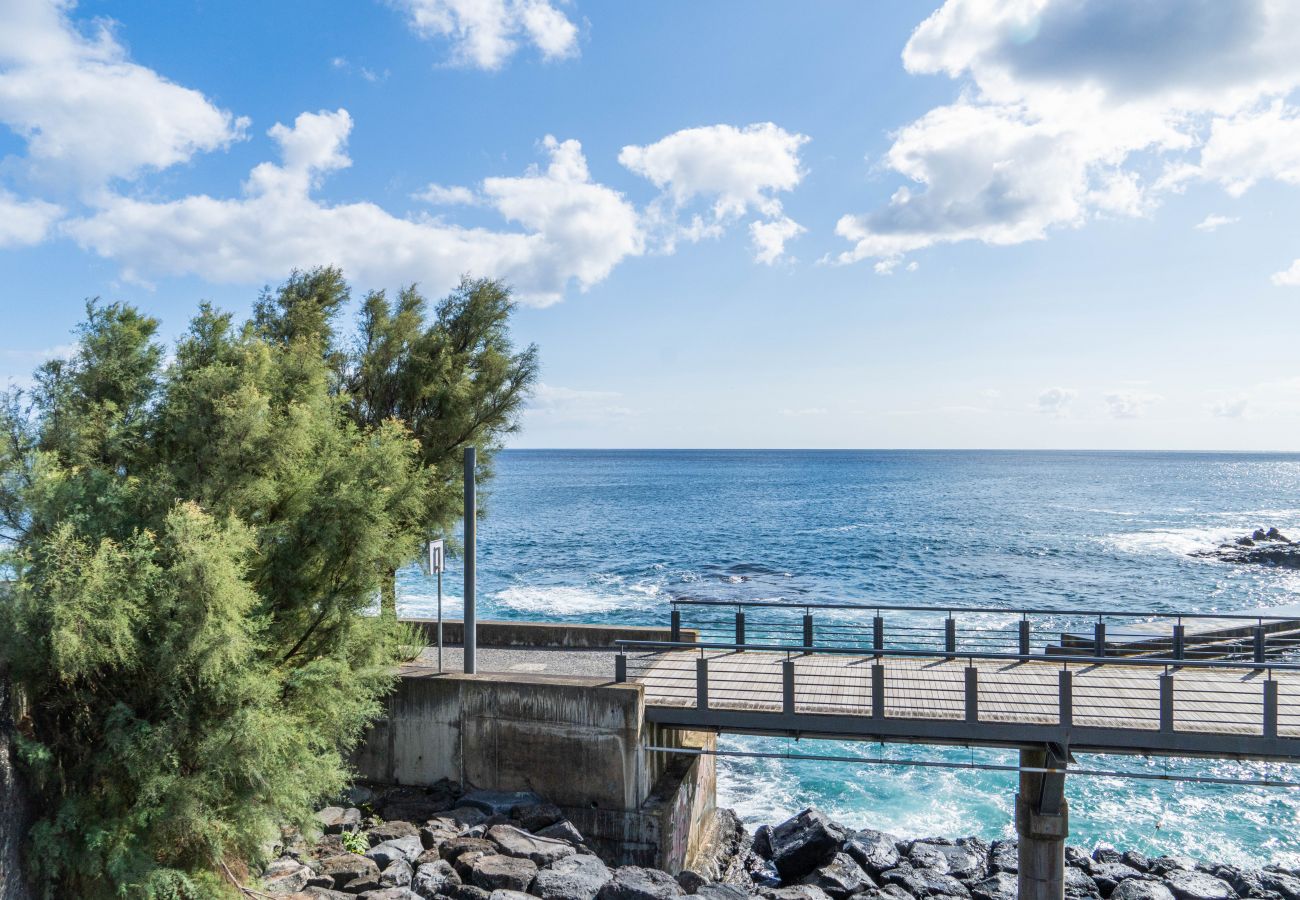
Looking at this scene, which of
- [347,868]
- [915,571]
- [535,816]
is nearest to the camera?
[347,868]

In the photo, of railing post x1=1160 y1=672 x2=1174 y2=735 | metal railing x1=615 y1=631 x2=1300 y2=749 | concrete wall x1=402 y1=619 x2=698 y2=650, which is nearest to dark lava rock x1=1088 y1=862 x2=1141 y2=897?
metal railing x1=615 y1=631 x2=1300 y2=749

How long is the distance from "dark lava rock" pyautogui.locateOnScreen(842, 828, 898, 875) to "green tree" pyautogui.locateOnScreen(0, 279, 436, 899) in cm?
893

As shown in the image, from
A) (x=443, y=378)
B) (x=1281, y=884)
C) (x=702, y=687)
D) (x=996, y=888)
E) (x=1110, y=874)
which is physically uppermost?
(x=443, y=378)

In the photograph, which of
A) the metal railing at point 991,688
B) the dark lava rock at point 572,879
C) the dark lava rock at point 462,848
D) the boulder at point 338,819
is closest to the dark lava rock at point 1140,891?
the metal railing at point 991,688

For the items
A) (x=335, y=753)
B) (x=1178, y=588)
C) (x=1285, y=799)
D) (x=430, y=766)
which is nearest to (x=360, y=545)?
(x=335, y=753)

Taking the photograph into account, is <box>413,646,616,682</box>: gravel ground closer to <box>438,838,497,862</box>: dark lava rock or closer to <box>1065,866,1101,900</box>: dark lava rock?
<box>438,838,497,862</box>: dark lava rock

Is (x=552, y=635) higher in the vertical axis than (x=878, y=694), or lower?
lower

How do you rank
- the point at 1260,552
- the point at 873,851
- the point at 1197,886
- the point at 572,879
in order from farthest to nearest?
the point at 1260,552 → the point at 873,851 → the point at 1197,886 → the point at 572,879

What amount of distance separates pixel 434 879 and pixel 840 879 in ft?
22.7

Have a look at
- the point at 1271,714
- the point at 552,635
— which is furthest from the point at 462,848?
the point at 1271,714

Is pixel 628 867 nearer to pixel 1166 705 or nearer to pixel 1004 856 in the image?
pixel 1166 705

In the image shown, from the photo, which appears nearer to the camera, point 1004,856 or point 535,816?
point 535,816

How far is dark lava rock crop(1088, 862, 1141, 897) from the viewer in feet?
49.5

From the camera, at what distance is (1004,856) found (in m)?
16.1
